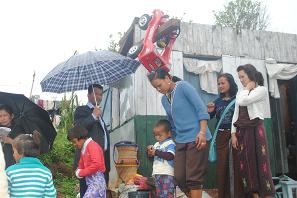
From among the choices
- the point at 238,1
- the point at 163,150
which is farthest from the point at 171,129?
the point at 238,1

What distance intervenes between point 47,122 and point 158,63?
2.10 meters

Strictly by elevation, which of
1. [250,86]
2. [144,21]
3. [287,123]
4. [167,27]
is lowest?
[287,123]

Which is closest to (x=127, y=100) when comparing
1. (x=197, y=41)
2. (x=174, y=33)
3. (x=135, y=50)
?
(x=135, y=50)

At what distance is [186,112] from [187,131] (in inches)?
9.0

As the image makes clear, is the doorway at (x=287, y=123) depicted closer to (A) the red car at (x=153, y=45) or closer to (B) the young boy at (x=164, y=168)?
(A) the red car at (x=153, y=45)

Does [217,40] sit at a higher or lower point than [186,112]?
higher

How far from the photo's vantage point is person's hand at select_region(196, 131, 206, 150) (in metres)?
4.47

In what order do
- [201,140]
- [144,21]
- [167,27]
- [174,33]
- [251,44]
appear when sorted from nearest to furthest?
[201,140] < [167,27] < [174,33] < [144,21] < [251,44]

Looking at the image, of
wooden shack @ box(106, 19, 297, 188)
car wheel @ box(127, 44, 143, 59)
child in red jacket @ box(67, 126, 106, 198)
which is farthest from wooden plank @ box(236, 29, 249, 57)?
child in red jacket @ box(67, 126, 106, 198)

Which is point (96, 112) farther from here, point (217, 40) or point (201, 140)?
point (217, 40)

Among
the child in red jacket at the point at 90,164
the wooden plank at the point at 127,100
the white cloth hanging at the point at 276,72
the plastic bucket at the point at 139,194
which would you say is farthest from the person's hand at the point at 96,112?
the white cloth hanging at the point at 276,72

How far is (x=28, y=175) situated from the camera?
372 cm

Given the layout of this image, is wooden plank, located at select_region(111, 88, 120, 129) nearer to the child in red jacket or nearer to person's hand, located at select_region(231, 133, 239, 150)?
the child in red jacket

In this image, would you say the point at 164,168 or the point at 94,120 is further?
the point at 94,120
